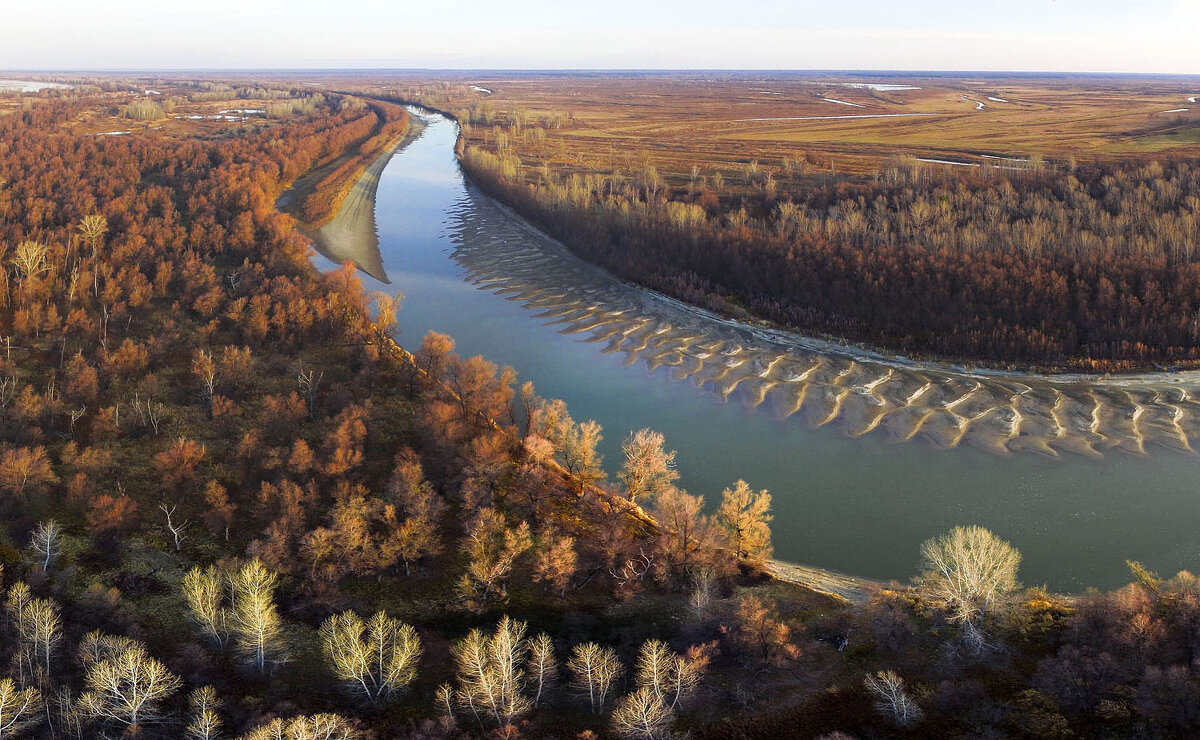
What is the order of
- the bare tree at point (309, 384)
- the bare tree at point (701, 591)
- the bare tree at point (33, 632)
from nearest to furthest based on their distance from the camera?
1. the bare tree at point (33, 632)
2. the bare tree at point (701, 591)
3. the bare tree at point (309, 384)

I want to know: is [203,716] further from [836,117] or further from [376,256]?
[836,117]

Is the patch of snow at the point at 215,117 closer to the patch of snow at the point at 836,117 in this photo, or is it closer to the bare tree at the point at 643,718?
the patch of snow at the point at 836,117

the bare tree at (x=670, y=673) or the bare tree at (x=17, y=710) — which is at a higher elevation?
the bare tree at (x=17, y=710)

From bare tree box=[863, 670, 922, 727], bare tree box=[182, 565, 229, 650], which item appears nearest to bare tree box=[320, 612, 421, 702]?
bare tree box=[182, 565, 229, 650]

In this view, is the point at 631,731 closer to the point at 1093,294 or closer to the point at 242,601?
the point at 242,601

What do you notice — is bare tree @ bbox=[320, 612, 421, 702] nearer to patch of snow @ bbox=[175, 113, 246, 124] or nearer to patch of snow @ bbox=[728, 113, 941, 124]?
patch of snow @ bbox=[175, 113, 246, 124]

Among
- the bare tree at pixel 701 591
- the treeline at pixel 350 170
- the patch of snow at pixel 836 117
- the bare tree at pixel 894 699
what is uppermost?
the patch of snow at pixel 836 117

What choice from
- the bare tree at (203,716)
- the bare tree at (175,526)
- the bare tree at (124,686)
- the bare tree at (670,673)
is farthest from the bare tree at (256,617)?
the bare tree at (670,673)
